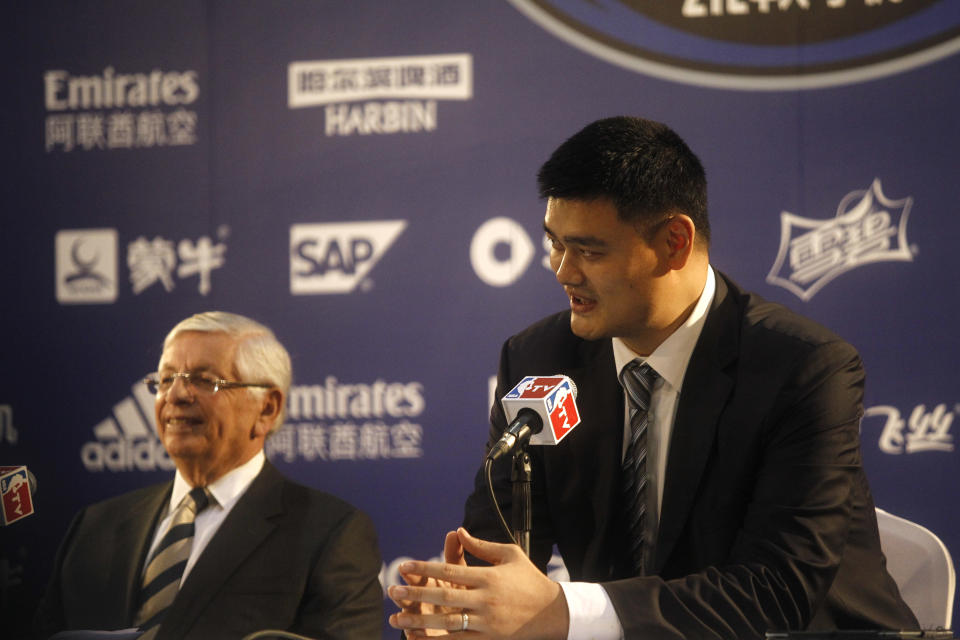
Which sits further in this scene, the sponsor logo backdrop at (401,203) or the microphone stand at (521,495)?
the sponsor logo backdrop at (401,203)

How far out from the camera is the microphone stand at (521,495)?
157 cm

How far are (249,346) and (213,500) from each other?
44 cm

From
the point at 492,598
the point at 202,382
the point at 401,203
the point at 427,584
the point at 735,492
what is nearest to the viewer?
the point at 492,598

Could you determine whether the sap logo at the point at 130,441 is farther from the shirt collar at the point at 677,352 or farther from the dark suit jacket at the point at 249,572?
the shirt collar at the point at 677,352

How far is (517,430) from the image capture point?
5.03ft

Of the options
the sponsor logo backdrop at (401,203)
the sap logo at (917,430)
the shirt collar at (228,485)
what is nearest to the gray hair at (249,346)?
the shirt collar at (228,485)

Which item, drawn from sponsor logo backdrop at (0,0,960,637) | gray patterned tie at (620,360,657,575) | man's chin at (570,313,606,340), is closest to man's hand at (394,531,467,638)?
gray patterned tie at (620,360,657,575)

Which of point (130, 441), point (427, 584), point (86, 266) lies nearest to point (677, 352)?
point (427, 584)

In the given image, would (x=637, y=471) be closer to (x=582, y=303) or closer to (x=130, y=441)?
(x=582, y=303)

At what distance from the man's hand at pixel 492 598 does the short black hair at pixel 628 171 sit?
0.71 meters

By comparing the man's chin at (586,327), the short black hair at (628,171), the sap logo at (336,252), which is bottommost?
the man's chin at (586,327)

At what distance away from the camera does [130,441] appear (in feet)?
12.1

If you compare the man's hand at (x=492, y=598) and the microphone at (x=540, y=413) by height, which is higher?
the microphone at (x=540, y=413)

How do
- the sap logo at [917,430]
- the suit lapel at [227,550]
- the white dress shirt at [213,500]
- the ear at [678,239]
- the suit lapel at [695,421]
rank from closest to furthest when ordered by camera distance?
1. the suit lapel at [695,421]
2. the ear at [678,239]
3. the suit lapel at [227,550]
4. the white dress shirt at [213,500]
5. the sap logo at [917,430]
